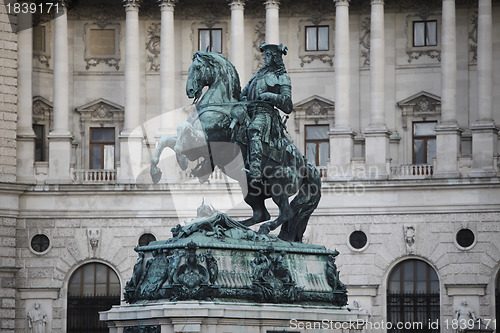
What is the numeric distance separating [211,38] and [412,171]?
35.8ft

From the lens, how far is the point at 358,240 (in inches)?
2447

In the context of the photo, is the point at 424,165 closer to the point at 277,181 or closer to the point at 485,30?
the point at 485,30

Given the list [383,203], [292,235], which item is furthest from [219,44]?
[292,235]

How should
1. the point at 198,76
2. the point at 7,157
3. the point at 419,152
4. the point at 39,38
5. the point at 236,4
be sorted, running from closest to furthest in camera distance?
the point at 198,76
the point at 7,157
the point at 419,152
the point at 236,4
the point at 39,38

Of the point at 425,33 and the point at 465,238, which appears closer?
the point at 465,238

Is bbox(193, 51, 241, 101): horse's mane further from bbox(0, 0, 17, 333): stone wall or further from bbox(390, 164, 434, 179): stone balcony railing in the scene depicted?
bbox(0, 0, 17, 333): stone wall

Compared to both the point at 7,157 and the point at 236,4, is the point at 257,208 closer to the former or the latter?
the point at 7,157

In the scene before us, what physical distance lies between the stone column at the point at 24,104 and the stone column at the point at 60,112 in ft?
2.82

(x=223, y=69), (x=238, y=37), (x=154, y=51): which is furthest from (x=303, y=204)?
(x=154, y=51)

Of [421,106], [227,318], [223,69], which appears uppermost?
[421,106]

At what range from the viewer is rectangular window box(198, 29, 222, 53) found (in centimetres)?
6662

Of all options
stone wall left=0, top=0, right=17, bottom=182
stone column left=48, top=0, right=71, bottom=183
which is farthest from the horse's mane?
stone column left=48, top=0, right=71, bottom=183

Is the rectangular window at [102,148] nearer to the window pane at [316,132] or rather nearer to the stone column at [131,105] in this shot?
the stone column at [131,105]

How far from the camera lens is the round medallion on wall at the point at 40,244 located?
63.2 m
